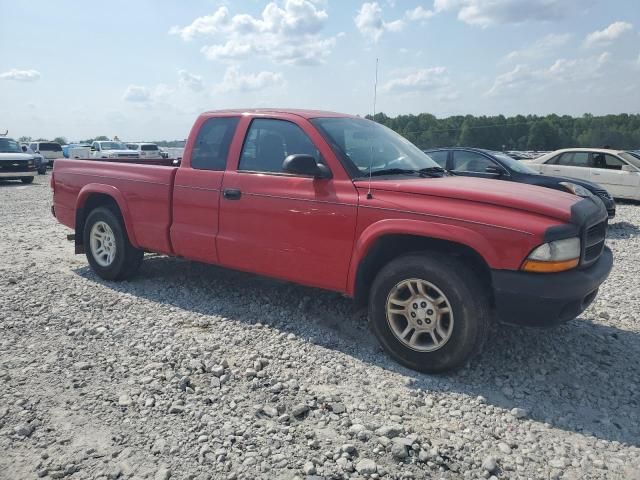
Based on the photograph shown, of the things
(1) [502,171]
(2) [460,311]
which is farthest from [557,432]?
(1) [502,171]

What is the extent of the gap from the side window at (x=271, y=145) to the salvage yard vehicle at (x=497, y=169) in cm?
527

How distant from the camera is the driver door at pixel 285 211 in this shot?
4.09 m

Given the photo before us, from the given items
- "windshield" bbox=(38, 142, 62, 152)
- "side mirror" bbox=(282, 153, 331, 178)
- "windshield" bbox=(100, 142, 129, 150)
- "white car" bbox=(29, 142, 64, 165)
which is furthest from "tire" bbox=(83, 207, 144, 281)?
"windshield" bbox=(38, 142, 62, 152)

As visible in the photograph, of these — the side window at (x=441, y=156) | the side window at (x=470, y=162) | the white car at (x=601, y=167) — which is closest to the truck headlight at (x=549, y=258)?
the side window at (x=470, y=162)

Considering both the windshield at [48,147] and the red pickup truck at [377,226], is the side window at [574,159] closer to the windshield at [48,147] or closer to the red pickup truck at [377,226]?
the red pickup truck at [377,226]

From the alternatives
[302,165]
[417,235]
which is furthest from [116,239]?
[417,235]

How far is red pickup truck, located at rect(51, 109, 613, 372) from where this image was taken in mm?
3391

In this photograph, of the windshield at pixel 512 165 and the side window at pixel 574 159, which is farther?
the side window at pixel 574 159

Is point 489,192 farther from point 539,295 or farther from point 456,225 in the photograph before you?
point 539,295

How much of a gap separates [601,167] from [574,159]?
2.36ft

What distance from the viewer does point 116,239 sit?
5.79m

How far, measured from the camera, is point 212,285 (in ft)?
19.0

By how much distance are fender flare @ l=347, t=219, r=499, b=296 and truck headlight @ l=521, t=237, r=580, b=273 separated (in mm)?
216

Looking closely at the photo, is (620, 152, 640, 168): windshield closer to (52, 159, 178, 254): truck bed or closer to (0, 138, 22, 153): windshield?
(52, 159, 178, 254): truck bed
